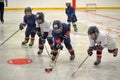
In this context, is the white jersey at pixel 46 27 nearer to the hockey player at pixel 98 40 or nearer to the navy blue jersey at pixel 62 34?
the navy blue jersey at pixel 62 34

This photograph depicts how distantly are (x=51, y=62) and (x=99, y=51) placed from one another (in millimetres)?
1007

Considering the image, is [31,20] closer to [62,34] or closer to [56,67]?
[62,34]

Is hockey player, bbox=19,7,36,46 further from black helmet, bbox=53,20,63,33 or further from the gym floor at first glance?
black helmet, bbox=53,20,63,33

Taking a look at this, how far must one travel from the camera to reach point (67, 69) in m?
5.49

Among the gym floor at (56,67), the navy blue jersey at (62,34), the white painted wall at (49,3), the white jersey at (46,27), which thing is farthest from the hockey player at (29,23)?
the white painted wall at (49,3)

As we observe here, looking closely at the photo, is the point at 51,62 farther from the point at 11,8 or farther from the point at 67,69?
the point at 11,8

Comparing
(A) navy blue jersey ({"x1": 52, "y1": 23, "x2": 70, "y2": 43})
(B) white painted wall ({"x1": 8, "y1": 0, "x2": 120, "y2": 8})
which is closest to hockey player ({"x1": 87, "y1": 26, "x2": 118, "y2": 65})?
(A) navy blue jersey ({"x1": 52, "y1": 23, "x2": 70, "y2": 43})

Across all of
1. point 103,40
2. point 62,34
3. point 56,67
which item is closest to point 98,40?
point 103,40

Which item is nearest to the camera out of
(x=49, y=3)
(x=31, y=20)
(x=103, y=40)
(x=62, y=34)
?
(x=103, y=40)

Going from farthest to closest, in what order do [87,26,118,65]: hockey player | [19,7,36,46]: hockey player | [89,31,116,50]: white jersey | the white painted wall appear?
the white painted wall < [19,7,36,46]: hockey player < [89,31,116,50]: white jersey < [87,26,118,65]: hockey player

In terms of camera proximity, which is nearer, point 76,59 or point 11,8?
point 76,59

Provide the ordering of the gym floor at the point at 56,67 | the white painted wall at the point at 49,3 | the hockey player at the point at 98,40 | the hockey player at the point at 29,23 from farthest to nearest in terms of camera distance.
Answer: the white painted wall at the point at 49,3, the hockey player at the point at 29,23, the hockey player at the point at 98,40, the gym floor at the point at 56,67

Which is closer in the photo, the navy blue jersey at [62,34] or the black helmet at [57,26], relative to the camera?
the black helmet at [57,26]

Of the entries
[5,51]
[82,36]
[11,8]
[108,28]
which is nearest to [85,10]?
[11,8]
